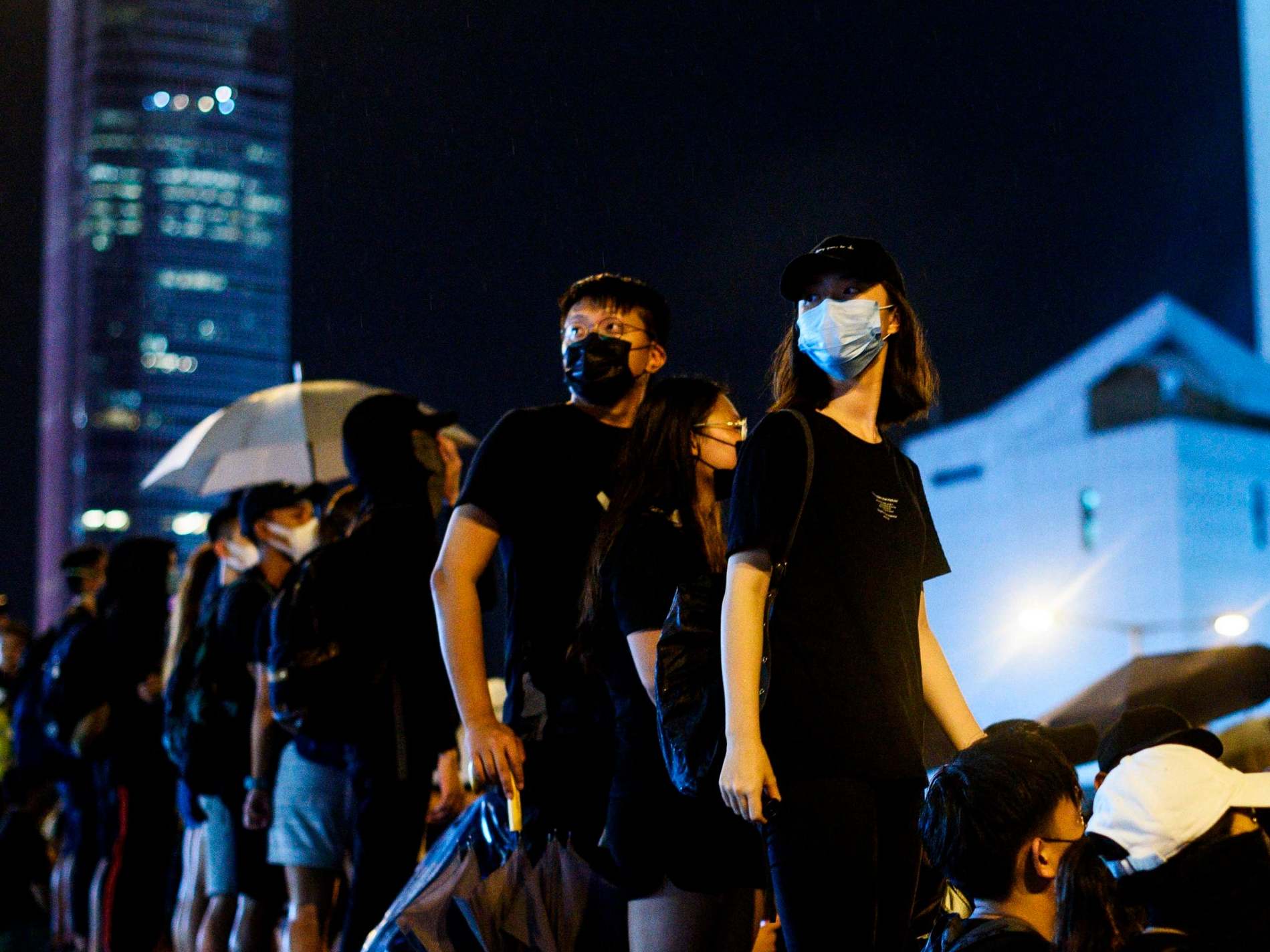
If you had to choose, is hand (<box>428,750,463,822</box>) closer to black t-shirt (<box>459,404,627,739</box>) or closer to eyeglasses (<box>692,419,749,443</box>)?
black t-shirt (<box>459,404,627,739</box>)

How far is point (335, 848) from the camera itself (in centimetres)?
381

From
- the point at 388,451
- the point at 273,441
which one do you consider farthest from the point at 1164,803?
the point at 273,441

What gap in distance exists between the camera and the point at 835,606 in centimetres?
240

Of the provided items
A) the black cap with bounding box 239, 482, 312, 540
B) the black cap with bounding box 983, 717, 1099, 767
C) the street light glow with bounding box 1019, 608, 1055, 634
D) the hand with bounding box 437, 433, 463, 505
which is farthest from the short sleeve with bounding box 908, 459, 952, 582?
the street light glow with bounding box 1019, 608, 1055, 634

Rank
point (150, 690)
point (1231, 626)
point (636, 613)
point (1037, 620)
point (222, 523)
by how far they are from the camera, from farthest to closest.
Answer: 1. point (1037, 620)
2. point (1231, 626)
3. point (150, 690)
4. point (222, 523)
5. point (636, 613)

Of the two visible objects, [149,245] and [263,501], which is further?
[149,245]

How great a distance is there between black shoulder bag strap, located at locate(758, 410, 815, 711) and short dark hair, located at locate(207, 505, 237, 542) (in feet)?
10.5

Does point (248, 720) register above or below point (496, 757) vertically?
below

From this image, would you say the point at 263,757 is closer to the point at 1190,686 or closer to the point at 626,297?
the point at 626,297

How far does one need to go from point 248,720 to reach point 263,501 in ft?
2.31

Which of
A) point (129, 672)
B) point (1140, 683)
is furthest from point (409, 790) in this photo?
point (129, 672)

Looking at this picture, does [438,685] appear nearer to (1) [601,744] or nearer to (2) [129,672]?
(1) [601,744]

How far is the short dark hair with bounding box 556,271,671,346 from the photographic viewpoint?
320 centimetres

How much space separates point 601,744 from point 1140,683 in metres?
2.27
